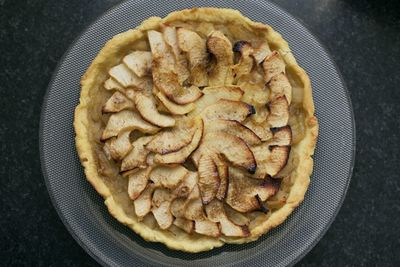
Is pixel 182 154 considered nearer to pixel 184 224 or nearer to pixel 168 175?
pixel 168 175

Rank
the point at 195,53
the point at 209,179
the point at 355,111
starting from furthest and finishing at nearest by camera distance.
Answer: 1. the point at 355,111
2. the point at 195,53
3. the point at 209,179

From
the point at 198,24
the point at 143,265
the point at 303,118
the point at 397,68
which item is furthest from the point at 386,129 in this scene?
the point at 143,265

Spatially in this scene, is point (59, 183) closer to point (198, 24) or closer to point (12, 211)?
point (12, 211)

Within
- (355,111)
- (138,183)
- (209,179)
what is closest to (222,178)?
(209,179)

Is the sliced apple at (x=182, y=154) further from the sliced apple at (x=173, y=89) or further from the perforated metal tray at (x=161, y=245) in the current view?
the perforated metal tray at (x=161, y=245)

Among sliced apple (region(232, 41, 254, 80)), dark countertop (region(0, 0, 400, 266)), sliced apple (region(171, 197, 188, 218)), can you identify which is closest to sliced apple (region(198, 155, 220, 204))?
sliced apple (region(171, 197, 188, 218))

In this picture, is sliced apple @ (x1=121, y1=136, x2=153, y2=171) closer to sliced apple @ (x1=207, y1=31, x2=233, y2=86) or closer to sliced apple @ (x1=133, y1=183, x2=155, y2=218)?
sliced apple @ (x1=133, y1=183, x2=155, y2=218)

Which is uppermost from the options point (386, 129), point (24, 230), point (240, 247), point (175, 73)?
point (175, 73)
